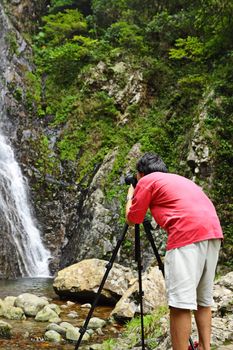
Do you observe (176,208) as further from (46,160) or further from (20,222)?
(46,160)

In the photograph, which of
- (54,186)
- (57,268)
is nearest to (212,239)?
(57,268)

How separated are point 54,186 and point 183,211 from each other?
12.1 metres

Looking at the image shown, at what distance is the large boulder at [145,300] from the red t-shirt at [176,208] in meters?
3.86

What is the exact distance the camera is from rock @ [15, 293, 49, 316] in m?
6.92

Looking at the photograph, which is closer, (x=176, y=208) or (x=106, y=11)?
(x=176, y=208)

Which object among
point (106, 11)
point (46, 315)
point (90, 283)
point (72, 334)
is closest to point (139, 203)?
point (72, 334)

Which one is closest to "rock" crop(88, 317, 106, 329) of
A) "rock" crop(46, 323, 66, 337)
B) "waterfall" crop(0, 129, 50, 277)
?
"rock" crop(46, 323, 66, 337)

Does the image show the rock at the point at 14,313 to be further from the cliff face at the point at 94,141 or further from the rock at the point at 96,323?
the cliff face at the point at 94,141

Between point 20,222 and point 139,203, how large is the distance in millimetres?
10737

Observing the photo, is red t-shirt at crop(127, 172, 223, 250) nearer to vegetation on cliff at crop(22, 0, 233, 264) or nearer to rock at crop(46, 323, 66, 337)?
rock at crop(46, 323, 66, 337)

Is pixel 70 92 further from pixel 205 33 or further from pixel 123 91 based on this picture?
pixel 205 33

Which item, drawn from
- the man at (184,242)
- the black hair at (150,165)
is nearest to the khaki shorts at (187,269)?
the man at (184,242)

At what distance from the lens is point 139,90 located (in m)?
16.0

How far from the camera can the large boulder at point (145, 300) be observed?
21.3 ft
